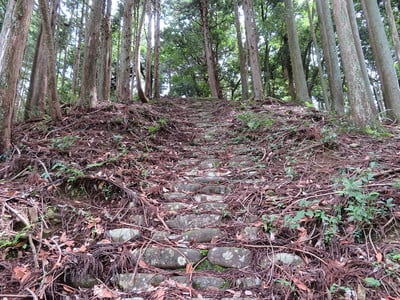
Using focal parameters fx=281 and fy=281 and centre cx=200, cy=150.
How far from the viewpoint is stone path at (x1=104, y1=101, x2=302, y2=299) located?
225 cm

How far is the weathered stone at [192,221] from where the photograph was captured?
9.83 feet

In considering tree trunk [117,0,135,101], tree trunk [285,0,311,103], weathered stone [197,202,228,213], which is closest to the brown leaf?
weathered stone [197,202,228,213]

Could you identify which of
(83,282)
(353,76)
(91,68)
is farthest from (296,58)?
(83,282)

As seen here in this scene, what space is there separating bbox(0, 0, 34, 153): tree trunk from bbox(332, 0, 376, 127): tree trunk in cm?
527

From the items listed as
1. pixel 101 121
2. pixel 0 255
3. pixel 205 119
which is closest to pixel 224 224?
pixel 0 255

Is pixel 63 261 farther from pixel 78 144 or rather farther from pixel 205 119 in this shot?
pixel 205 119

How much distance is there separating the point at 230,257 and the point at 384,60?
26.0ft

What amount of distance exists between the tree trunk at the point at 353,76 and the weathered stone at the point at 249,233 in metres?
3.50

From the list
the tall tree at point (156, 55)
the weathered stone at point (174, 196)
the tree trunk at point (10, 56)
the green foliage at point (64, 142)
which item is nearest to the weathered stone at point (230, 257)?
the weathered stone at point (174, 196)

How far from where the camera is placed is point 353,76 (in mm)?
5219

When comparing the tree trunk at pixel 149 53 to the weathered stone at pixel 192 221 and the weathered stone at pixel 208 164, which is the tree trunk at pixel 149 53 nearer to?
the weathered stone at pixel 208 164

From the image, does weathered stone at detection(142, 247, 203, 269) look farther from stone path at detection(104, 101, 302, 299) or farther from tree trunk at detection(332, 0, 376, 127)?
tree trunk at detection(332, 0, 376, 127)

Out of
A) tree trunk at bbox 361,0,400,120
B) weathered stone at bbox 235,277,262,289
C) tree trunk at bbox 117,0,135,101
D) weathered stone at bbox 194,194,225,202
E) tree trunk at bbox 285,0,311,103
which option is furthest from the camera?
tree trunk at bbox 285,0,311,103

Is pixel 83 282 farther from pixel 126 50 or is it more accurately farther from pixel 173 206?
pixel 126 50
